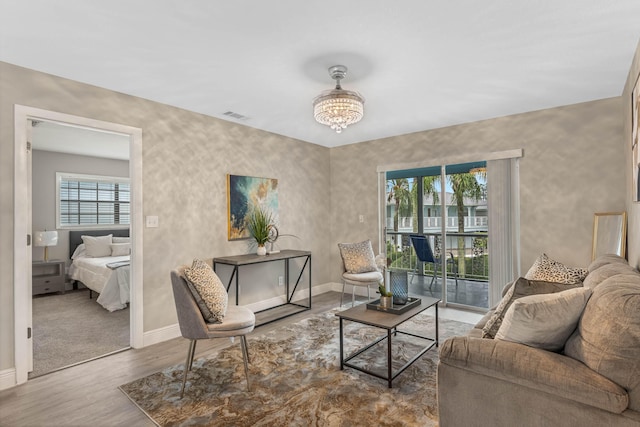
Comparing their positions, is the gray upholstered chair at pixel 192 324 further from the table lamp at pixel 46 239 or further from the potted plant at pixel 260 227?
the table lamp at pixel 46 239

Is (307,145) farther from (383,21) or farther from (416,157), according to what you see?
(383,21)

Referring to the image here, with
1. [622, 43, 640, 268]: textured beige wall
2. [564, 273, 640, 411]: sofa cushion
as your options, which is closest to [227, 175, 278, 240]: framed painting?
[564, 273, 640, 411]: sofa cushion

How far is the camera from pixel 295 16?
1.99m

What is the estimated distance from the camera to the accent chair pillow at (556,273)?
8.04 ft

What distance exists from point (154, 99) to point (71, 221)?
167 inches

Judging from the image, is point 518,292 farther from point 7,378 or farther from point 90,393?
point 7,378

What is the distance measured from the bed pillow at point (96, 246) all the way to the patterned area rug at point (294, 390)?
3.97 m

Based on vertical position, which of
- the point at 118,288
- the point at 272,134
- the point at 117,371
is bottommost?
the point at 117,371

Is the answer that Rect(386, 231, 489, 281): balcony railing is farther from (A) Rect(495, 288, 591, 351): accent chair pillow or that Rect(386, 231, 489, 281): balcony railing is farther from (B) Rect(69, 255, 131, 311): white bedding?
(B) Rect(69, 255, 131, 311): white bedding

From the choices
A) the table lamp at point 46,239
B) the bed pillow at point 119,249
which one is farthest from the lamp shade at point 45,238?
the bed pillow at point 119,249

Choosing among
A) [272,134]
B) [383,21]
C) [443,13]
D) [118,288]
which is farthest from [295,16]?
[118,288]

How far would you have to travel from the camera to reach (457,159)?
4320mm

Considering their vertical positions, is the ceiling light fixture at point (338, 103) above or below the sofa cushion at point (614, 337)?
above

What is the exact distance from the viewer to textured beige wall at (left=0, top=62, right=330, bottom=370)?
8.30 ft
